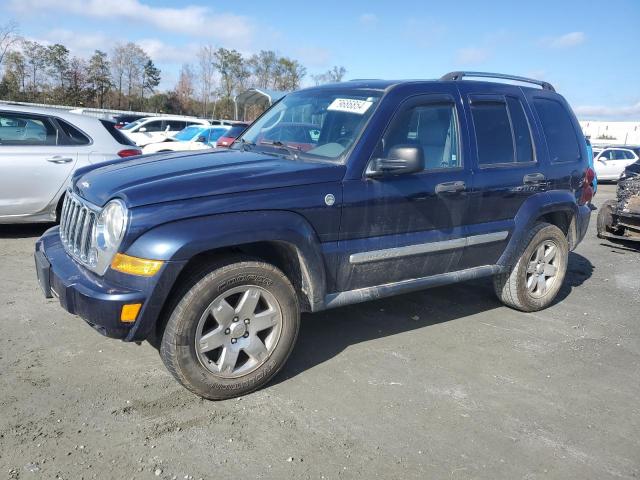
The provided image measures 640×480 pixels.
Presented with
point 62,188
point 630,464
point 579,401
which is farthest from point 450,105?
point 62,188

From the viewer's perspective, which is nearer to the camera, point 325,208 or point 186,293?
point 186,293

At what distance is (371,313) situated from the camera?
16.2ft

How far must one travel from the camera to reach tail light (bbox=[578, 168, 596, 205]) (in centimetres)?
533

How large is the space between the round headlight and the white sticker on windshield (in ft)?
5.91

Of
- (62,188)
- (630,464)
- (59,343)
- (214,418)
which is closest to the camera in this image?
(630,464)

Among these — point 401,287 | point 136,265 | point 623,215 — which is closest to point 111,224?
point 136,265

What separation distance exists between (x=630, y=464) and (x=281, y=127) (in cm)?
325

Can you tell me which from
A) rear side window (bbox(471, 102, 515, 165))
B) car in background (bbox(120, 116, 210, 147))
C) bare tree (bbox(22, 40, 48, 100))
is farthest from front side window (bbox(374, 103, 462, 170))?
bare tree (bbox(22, 40, 48, 100))

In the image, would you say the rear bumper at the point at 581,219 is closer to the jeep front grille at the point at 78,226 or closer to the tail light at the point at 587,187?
the tail light at the point at 587,187

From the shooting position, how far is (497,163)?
446 centimetres

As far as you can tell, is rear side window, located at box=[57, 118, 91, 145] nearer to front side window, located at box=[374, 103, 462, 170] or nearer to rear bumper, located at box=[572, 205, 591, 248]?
front side window, located at box=[374, 103, 462, 170]

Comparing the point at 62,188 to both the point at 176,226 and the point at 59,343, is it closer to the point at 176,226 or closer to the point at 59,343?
the point at 59,343

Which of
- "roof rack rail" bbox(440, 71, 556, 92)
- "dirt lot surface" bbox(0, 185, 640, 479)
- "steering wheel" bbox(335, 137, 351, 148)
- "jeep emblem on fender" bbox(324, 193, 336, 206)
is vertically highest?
"roof rack rail" bbox(440, 71, 556, 92)

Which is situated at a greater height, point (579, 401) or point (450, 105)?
point (450, 105)
